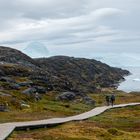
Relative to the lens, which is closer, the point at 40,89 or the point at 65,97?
the point at 65,97

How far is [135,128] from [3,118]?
20.6 meters

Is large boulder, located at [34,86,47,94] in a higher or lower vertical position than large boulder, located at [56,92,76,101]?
higher

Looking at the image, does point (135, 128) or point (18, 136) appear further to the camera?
point (135, 128)

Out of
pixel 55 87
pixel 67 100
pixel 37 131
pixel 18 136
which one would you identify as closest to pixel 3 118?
pixel 37 131

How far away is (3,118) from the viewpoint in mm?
70500

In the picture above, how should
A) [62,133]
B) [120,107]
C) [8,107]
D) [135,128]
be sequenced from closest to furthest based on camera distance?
[62,133], [135,128], [8,107], [120,107]

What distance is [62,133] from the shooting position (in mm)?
54531

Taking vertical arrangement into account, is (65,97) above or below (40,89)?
below

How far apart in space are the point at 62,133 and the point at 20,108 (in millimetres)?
38033

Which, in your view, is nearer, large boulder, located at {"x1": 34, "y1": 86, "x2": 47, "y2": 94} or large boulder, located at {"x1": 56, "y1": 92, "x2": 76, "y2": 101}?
large boulder, located at {"x1": 56, "y1": 92, "x2": 76, "y2": 101}

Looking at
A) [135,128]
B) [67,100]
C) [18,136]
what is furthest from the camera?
[67,100]

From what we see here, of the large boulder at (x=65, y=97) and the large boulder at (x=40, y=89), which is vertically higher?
the large boulder at (x=40, y=89)

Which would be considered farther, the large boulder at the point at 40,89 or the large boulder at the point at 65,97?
the large boulder at the point at 40,89

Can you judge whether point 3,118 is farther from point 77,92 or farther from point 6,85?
point 77,92
